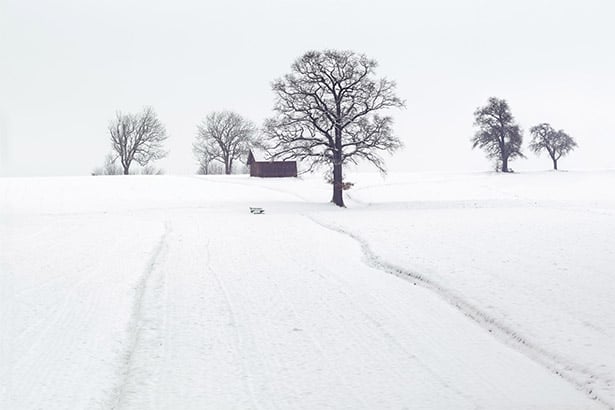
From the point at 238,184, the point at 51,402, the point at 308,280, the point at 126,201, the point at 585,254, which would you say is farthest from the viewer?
the point at 238,184

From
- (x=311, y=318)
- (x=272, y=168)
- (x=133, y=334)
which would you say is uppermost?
(x=272, y=168)

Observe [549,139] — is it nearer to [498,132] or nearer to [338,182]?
[498,132]

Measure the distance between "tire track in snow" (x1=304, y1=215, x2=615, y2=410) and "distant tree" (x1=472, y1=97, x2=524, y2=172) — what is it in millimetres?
61136

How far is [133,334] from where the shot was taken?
375 inches

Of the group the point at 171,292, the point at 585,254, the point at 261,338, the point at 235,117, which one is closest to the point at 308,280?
the point at 171,292

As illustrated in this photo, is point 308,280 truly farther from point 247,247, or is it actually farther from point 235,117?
point 235,117

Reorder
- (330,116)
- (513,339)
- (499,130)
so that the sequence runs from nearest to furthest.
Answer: (513,339) < (330,116) < (499,130)

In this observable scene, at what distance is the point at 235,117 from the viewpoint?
97.1m

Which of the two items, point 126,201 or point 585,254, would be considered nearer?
point 585,254

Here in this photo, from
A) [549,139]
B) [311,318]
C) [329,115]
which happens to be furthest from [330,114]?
[549,139]

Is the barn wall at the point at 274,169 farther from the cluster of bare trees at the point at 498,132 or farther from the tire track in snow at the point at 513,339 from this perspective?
the tire track in snow at the point at 513,339

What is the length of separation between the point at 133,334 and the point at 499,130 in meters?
69.5

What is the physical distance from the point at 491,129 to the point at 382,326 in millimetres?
67153

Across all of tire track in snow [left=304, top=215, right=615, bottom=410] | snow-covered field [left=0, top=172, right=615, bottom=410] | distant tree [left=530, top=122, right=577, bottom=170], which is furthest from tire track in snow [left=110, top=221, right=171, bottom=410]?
distant tree [left=530, top=122, right=577, bottom=170]
